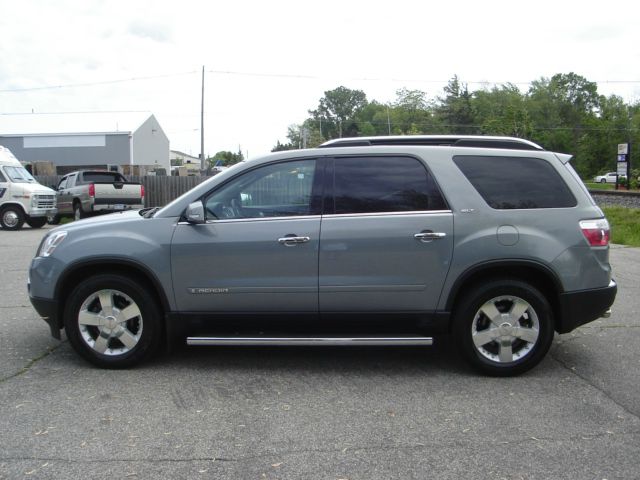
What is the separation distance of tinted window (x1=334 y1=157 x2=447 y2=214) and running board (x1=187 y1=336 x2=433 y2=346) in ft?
3.32

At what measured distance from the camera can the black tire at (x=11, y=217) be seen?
719 inches

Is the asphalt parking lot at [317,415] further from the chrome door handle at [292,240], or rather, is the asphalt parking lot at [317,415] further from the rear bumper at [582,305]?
the chrome door handle at [292,240]

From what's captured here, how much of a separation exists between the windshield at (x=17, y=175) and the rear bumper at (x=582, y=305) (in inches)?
715

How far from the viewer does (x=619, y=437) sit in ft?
12.2

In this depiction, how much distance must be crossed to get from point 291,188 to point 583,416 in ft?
8.91

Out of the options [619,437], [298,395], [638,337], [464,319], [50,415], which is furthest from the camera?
[638,337]

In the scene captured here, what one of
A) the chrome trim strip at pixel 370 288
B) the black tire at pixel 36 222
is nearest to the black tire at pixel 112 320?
the chrome trim strip at pixel 370 288

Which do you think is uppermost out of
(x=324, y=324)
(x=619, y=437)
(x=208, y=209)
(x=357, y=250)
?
(x=208, y=209)

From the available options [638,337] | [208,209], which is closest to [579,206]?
[638,337]

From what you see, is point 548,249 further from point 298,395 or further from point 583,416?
point 298,395

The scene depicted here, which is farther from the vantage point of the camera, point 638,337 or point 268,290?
point 638,337

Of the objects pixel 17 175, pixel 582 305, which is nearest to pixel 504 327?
pixel 582 305

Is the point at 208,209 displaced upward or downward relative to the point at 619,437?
upward

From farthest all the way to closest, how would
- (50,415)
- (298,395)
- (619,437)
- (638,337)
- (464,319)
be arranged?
(638,337) → (464,319) → (298,395) → (50,415) → (619,437)
